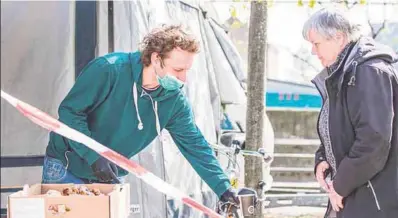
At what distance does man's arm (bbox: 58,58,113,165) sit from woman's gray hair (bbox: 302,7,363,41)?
0.95 meters

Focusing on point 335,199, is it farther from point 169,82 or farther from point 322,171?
point 169,82

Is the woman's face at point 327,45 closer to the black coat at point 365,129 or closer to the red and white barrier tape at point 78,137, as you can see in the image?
the black coat at point 365,129

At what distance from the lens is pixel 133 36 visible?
14.9 ft

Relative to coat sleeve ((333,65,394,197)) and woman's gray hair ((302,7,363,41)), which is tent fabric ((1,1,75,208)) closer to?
woman's gray hair ((302,7,363,41))

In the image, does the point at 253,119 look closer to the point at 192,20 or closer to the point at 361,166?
the point at 192,20

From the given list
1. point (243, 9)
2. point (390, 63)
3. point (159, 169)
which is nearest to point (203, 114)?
point (159, 169)

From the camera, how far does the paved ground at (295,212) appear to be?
7.32m

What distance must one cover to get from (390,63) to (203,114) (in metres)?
2.40

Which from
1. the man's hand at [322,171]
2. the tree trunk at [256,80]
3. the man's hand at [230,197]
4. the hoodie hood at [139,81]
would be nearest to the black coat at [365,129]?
the man's hand at [322,171]

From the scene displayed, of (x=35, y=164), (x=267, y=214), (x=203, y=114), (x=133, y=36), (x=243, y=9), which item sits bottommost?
(x=267, y=214)

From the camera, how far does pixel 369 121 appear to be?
8.77 ft

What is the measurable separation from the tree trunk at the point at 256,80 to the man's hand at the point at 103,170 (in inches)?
83.6

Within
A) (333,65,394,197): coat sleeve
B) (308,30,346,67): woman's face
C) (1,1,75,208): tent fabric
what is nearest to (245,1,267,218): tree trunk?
(1,1,75,208): tent fabric

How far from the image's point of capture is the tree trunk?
5105mm
